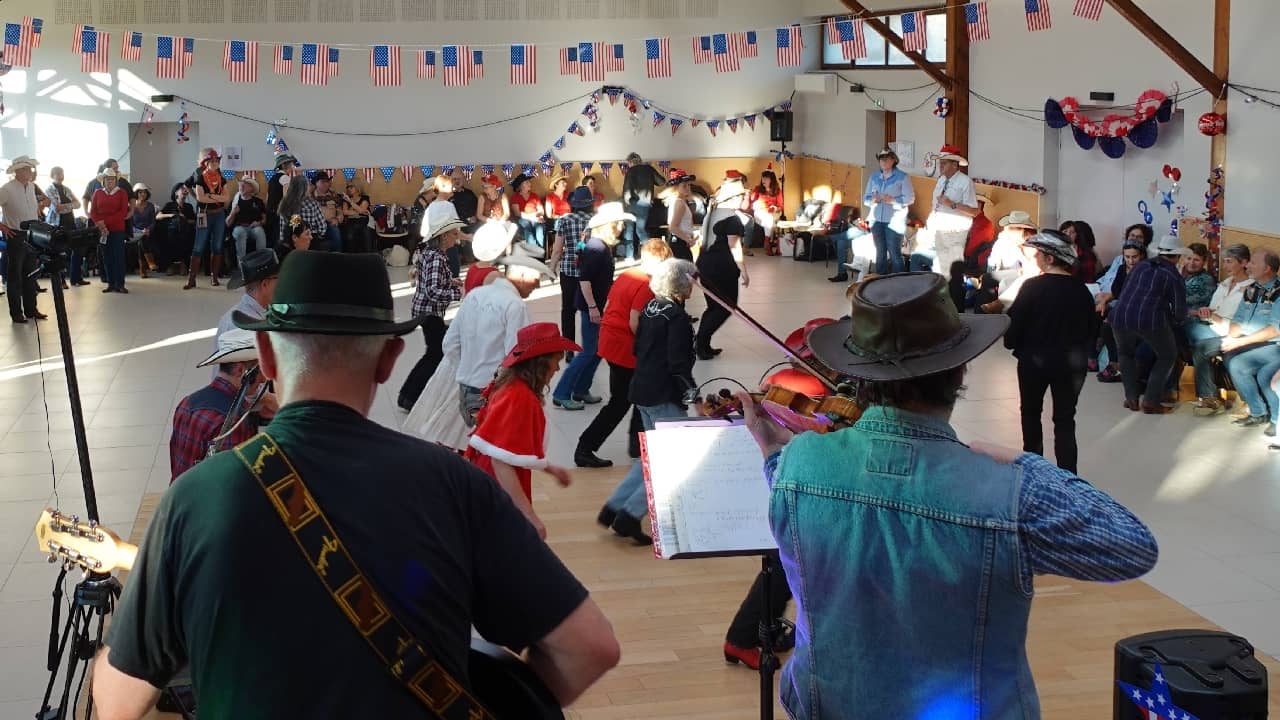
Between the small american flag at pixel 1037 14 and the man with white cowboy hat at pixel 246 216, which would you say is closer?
the small american flag at pixel 1037 14

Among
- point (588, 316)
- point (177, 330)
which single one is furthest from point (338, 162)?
point (588, 316)

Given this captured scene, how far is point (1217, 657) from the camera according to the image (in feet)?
11.2

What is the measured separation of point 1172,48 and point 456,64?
8.96 m

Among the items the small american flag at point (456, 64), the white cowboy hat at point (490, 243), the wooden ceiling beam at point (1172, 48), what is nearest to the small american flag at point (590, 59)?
the small american flag at point (456, 64)

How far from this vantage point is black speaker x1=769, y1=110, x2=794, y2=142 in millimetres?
18328

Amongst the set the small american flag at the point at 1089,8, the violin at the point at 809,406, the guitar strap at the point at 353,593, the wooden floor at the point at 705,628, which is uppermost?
the small american flag at the point at 1089,8

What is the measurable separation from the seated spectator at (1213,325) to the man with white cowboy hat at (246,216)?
10433 mm

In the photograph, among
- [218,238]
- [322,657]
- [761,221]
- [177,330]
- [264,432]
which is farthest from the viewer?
[761,221]

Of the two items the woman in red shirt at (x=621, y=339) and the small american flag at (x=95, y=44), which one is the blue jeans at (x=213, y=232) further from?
the woman in red shirt at (x=621, y=339)

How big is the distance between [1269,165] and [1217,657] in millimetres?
7509

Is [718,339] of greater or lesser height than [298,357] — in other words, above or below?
below

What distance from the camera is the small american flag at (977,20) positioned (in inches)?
504

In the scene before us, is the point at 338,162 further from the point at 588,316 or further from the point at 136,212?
the point at 588,316

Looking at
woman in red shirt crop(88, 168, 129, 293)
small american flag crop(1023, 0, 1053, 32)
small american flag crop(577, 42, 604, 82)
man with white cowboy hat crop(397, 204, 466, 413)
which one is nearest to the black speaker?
small american flag crop(577, 42, 604, 82)
